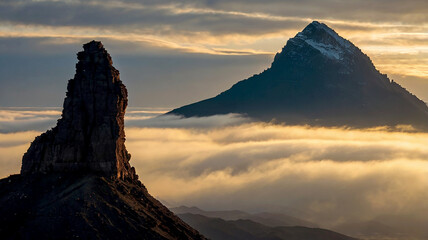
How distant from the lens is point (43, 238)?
654ft

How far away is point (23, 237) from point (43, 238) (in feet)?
15.5

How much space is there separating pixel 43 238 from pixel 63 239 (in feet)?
15.5

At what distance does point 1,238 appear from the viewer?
200 metres

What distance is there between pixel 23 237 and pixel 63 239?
9467 millimetres

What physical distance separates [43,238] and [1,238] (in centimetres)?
1003

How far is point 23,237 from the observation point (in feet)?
654

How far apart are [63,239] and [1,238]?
14.8 m

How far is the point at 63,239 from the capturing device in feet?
654
